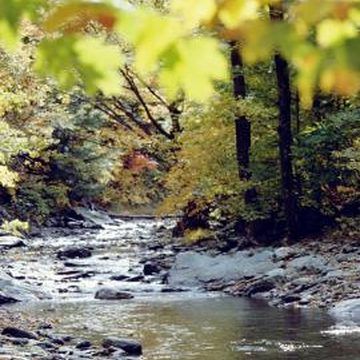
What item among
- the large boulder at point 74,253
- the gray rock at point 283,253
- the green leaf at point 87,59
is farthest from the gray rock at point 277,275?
the green leaf at point 87,59

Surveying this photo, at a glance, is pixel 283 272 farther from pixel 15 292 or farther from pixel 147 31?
pixel 147 31

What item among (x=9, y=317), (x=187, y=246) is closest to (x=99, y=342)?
(x=9, y=317)

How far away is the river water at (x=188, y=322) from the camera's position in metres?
10.6

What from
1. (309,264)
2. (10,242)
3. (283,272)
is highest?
(10,242)

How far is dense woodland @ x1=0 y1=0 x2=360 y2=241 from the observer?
5.02 feet

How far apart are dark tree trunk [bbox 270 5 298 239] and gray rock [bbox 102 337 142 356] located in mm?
9606

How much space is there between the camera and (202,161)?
21281 mm

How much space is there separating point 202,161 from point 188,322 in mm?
8687

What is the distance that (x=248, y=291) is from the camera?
16.4m

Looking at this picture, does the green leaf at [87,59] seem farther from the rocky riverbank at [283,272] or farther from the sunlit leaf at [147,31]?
the rocky riverbank at [283,272]

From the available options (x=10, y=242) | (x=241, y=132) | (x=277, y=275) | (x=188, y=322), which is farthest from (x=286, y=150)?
(x=10, y=242)

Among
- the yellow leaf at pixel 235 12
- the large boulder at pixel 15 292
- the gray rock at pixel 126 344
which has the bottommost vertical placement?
the gray rock at pixel 126 344

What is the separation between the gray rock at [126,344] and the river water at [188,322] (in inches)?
5.1

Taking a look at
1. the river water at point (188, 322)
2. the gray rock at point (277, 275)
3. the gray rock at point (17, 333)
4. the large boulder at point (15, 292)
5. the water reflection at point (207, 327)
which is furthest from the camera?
the gray rock at point (277, 275)
